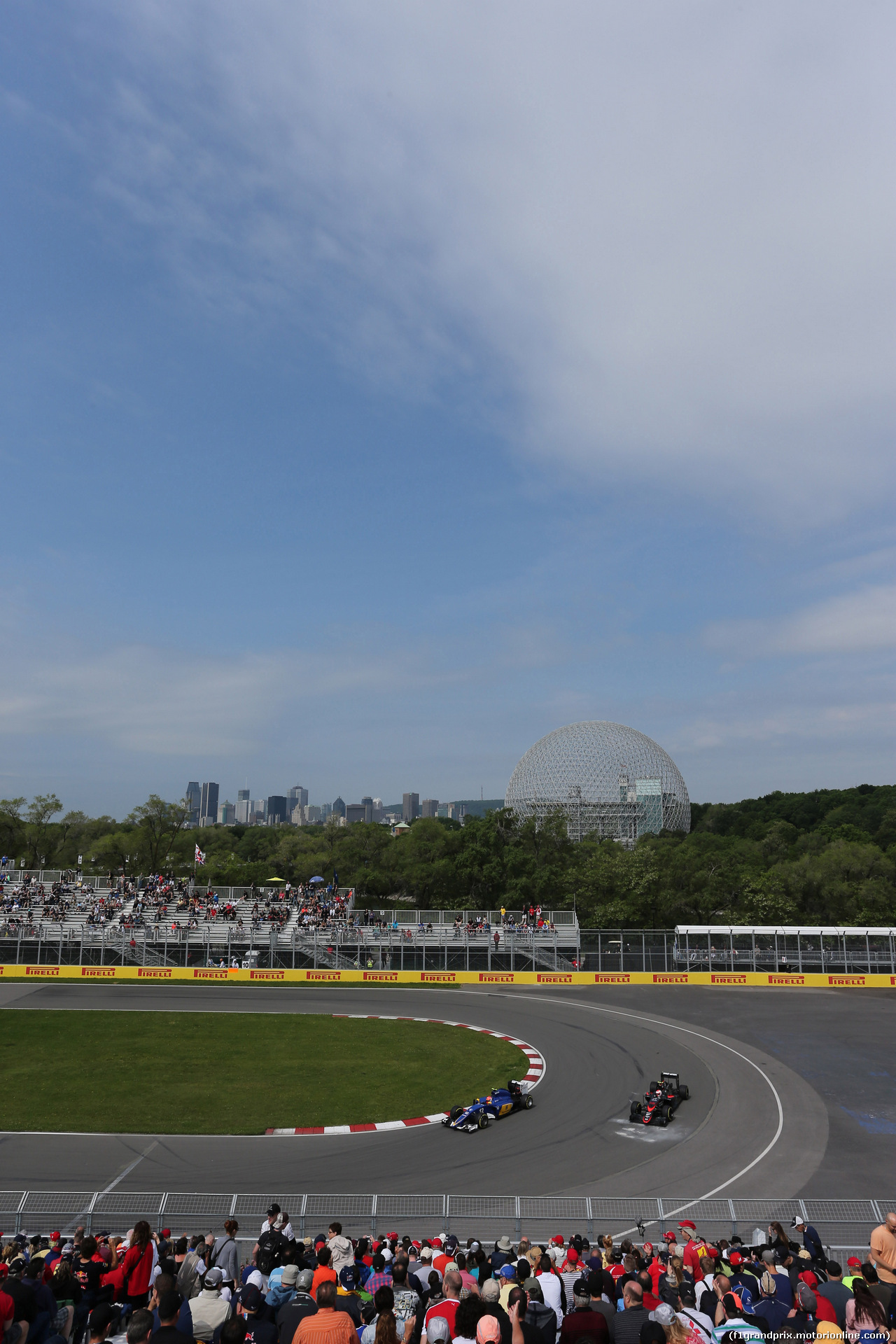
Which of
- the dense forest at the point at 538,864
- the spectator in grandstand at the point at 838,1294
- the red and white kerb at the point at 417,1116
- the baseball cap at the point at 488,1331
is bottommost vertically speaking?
the red and white kerb at the point at 417,1116

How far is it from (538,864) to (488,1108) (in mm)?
39848

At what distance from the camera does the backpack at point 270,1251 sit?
10.7 metres

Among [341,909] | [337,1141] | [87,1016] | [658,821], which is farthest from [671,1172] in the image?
[658,821]

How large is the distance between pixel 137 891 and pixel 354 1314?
52.5 meters

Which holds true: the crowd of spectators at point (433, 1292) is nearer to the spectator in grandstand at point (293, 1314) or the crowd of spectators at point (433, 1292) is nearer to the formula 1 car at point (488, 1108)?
the spectator in grandstand at point (293, 1314)

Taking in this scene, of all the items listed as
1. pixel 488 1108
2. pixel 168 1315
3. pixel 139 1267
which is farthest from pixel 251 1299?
pixel 488 1108

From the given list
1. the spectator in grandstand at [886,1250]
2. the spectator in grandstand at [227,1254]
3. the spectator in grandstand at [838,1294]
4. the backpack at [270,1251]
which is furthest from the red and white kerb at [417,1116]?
the spectator in grandstand at [838,1294]

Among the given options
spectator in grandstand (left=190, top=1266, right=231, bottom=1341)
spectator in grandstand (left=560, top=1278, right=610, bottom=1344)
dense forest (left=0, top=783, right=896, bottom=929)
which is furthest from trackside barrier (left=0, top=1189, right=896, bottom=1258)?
dense forest (left=0, top=783, right=896, bottom=929)

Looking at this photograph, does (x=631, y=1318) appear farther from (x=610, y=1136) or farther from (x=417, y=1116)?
(x=417, y=1116)

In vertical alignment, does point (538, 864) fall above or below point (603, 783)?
below

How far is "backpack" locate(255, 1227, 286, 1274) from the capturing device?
1068 cm

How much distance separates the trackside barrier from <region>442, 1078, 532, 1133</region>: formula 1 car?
5.16 meters

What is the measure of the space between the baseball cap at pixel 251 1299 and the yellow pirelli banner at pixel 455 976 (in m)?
37.4

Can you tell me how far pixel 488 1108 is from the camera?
2270 cm
